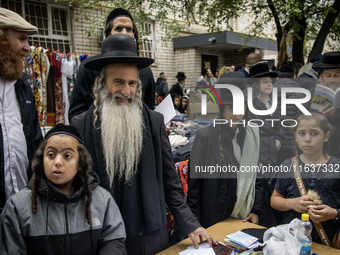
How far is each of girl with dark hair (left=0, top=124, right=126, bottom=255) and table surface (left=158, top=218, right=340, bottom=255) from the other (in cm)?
41

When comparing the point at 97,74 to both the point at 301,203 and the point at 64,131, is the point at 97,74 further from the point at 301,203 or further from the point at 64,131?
Answer: the point at 301,203

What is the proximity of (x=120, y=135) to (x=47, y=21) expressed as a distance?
8.86m

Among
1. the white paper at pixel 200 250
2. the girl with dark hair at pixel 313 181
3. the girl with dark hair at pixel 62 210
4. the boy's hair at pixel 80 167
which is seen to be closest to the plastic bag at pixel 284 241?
the girl with dark hair at pixel 313 181

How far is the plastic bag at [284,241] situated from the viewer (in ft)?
5.16

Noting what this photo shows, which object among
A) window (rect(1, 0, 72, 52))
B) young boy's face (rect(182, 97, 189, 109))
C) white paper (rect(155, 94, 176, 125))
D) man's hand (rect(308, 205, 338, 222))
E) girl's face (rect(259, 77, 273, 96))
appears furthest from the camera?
window (rect(1, 0, 72, 52))

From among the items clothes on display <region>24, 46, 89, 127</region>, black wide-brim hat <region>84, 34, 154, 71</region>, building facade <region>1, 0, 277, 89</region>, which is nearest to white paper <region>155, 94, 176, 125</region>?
black wide-brim hat <region>84, 34, 154, 71</region>

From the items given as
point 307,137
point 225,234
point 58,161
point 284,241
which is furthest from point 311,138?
point 58,161

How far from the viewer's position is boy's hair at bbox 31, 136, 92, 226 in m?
1.44

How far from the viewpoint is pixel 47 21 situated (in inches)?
359

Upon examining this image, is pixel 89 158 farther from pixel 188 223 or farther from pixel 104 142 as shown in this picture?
pixel 188 223

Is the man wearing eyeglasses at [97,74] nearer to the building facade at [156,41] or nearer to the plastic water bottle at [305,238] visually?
the plastic water bottle at [305,238]

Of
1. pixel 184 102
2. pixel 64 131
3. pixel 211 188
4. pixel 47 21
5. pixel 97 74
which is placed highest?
pixel 47 21

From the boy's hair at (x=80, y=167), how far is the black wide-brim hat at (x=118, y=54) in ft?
1.62

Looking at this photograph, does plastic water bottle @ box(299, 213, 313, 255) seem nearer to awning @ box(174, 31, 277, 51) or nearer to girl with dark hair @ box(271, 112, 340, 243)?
girl with dark hair @ box(271, 112, 340, 243)
